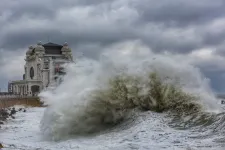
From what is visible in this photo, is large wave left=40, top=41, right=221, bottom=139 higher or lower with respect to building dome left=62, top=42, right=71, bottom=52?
lower

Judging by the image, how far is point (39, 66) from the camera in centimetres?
12331

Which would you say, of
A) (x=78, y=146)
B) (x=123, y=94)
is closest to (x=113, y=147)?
(x=78, y=146)

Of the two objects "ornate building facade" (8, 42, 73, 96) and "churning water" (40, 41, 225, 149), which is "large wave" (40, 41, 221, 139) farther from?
"ornate building facade" (8, 42, 73, 96)

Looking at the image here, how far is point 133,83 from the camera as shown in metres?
15.0

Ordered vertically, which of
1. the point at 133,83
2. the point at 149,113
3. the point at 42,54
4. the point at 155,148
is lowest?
the point at 155,148

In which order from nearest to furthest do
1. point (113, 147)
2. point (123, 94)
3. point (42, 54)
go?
point (113, 147)
point (123, 94)
point (42, 54)

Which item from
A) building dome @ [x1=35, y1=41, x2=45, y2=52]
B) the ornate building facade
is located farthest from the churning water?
building dome @ [x1=35, y1=41, x2=45, y2=52]

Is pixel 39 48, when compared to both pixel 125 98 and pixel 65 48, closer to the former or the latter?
pixel 65 48

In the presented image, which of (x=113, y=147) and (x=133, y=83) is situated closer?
(x=113, y=147)

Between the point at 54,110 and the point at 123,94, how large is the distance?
2457 mm

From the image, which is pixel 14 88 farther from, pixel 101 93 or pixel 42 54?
pixel 101 93

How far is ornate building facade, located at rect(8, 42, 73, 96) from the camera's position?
119 m

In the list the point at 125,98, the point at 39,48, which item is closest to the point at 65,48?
the point at 39,48

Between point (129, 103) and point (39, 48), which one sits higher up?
point (39, 48)
